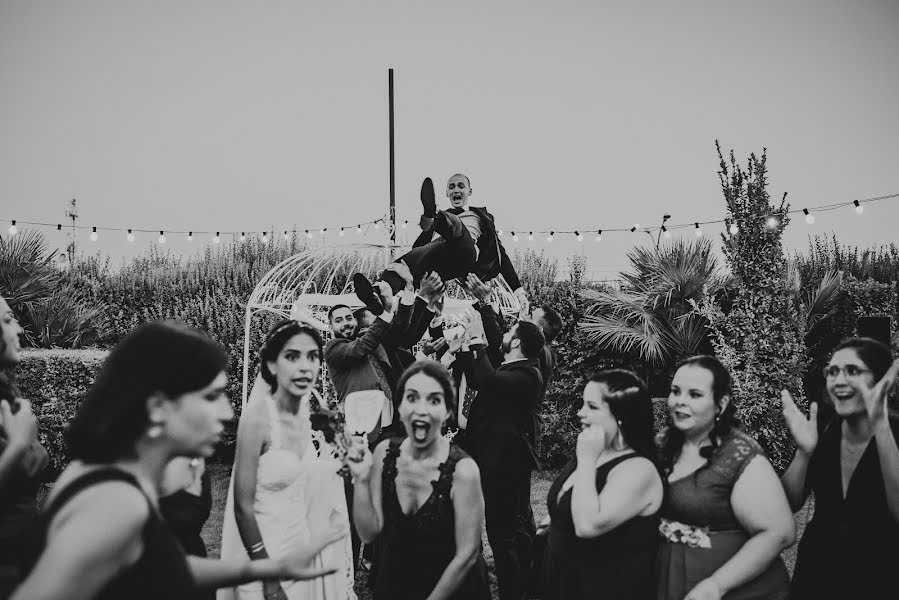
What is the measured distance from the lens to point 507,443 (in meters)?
4.93

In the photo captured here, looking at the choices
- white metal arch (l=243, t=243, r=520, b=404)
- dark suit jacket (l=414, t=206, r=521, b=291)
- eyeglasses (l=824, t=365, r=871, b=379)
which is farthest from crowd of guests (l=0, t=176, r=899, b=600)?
white metal arch (l=243, t=243, r=520, b=404)

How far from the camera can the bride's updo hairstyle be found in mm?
3346

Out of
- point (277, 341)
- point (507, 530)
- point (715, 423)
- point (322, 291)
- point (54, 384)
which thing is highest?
point (322, 291)

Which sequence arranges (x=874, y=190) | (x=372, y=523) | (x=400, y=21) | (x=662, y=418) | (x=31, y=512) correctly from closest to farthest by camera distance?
1. (x=31, y=512)
2. (x=372, y=523)
3. (x=662, y=418)
4. (x=874, y=190)
5. (x=400, y=21)

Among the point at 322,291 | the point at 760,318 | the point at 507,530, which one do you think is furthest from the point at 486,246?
the point at 322,291

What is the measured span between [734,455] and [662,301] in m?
7.05

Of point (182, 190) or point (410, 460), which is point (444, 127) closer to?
point (182, 190)

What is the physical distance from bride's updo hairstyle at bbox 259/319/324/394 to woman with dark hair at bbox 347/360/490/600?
0.67 metres

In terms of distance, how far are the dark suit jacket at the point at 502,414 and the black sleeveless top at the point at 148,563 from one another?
11.5ft

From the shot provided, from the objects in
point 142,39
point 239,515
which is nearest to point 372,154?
point 142,39

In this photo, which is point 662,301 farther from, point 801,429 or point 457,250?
point 801,429

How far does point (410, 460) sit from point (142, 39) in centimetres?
1826

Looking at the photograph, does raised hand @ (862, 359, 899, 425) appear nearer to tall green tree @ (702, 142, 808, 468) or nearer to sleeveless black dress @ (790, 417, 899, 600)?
sleeveless black dress @ (790, 417, 899, 600)

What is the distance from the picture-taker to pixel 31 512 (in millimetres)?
2666
